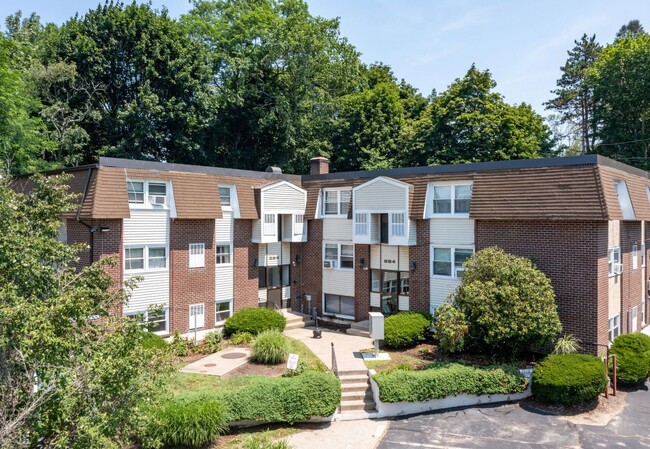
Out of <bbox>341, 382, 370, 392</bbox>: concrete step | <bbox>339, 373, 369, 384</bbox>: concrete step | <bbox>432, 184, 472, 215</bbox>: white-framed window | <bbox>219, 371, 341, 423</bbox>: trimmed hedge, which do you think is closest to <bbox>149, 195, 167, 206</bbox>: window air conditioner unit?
<bbox>219, 371, 341, 423</bbox>: trimmed hedge

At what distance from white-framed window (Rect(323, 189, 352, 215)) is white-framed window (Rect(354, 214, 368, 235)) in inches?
43.2

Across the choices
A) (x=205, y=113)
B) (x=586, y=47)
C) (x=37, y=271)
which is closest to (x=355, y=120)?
(x=205, y=113)

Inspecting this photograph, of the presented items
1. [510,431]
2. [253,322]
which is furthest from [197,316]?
[510,431]

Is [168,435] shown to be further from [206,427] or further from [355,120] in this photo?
[355,120]

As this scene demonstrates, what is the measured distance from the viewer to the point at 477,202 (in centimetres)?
1933

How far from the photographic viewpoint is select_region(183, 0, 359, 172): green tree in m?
38.5

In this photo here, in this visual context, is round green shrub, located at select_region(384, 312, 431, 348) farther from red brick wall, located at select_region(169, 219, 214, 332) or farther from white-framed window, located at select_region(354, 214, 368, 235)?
red brick wall, located at select_region(169, 219, 214, 332)

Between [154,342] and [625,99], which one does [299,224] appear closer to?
[154,342]

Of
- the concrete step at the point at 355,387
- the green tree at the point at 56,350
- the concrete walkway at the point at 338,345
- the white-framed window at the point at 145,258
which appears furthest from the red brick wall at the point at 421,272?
the green tree at the point at 56,350

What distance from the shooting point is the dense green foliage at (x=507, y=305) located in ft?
52.2

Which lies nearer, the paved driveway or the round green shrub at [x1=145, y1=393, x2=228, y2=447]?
the round green shrub at [x1=145, y1=393, x2=228, y2=447]

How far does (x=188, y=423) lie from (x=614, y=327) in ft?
56.1

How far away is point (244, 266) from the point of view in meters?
23.5

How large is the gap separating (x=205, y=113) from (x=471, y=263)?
26181 millimetres
